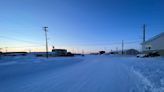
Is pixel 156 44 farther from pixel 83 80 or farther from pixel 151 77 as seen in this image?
pixel 83 80

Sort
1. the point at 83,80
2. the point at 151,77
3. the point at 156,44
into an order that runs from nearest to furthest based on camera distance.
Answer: the point at 83,80, the point at 151,77, the point at 156,44

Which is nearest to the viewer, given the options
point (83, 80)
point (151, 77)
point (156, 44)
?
point (83, 80)

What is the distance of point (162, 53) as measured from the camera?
39906 mm

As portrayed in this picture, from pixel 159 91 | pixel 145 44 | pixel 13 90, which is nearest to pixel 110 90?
pixel 159 91

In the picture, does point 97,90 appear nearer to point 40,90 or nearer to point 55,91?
point 55,91

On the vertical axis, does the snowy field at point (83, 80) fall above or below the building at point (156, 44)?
below

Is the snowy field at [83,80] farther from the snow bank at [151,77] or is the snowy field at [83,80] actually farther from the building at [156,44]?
the building at [156,44]

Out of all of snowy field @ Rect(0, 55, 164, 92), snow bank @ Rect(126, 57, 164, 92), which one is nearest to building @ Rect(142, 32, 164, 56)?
snow bank @ Rect(126, 57, 164, 92)

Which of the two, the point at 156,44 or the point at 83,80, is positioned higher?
the point at 156,44

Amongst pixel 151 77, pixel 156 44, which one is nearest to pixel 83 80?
pixel 151 77

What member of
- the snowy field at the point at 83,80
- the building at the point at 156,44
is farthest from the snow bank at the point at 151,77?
the building at the point at 156,44

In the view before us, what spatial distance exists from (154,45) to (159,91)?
4348cm

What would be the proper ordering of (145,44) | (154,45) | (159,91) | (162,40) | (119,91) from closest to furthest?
Answer: (159,91), (119,91), (162,40), (154,45), (145,44)

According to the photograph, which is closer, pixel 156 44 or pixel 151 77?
pixel 151 77
